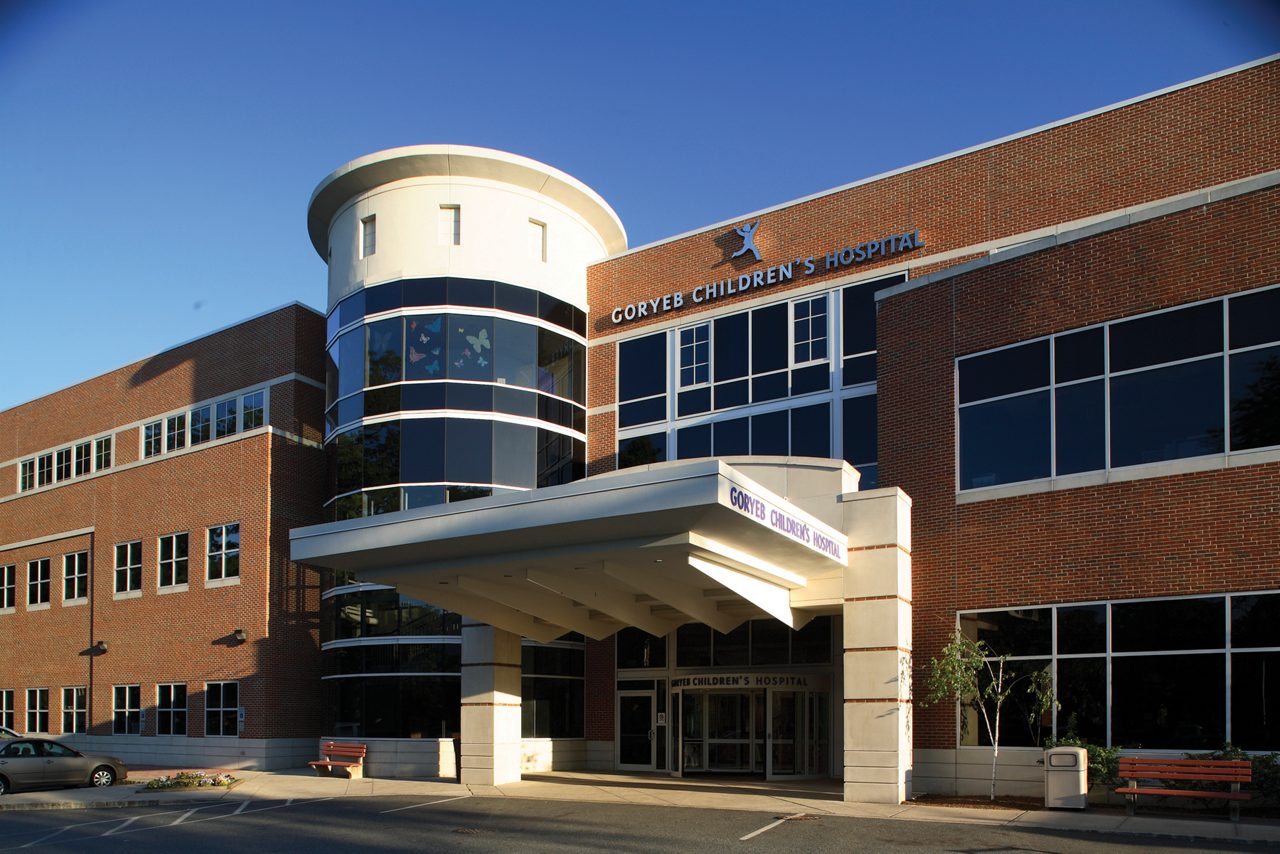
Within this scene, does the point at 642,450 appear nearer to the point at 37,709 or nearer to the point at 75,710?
the point at 75,710

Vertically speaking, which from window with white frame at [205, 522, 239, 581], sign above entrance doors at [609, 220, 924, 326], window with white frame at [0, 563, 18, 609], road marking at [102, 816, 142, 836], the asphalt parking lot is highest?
sign above entrance doors at [609, 220, 924, 326]

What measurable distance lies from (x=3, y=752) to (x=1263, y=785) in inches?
924

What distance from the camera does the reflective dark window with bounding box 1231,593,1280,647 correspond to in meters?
17.5

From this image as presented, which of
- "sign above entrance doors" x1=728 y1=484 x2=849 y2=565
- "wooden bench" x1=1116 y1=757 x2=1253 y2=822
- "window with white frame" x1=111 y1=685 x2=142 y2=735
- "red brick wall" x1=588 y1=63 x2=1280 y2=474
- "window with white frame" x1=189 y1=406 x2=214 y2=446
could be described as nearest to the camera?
"wooden bench" x1=1116 y1=757 x2=1253 y2=822

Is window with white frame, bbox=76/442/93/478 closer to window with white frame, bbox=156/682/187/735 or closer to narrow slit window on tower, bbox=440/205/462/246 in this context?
window with white frame, bbox=156/682/187/735

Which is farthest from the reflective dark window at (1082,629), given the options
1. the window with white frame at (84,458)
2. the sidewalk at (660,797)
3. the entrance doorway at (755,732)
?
the window with white frame at (84,458)

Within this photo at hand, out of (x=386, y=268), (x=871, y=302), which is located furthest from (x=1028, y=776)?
(x=386, y=268)

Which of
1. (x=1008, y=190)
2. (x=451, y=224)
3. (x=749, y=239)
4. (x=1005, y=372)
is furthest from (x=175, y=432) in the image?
(x=1005, y=372)

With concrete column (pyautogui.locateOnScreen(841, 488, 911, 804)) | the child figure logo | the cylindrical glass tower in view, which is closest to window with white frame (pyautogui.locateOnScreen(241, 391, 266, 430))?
the cylindrical glass tower

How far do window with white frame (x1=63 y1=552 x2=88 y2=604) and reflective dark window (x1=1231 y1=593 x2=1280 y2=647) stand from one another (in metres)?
33.5

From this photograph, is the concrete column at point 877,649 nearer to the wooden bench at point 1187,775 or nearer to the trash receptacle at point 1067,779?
the trash receptacle at point 1067,779

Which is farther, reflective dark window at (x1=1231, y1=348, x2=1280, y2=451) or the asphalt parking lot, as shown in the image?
reflective dark window at (x1=1231, y1=348, x2=1280, y2=451)

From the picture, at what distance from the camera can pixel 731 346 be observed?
94.5ft

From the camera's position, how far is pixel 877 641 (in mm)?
20422
